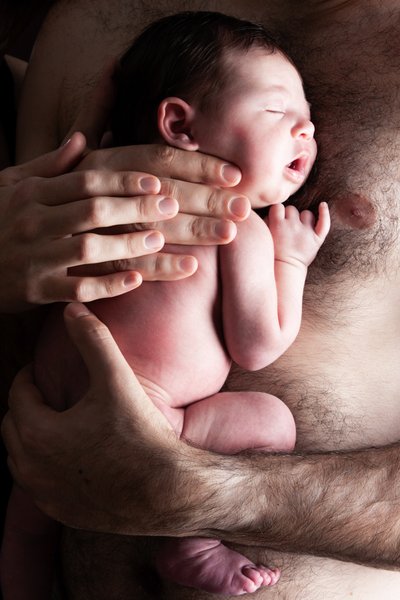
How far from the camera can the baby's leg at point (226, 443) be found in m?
1.13

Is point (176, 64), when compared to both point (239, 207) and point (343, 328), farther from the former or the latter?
point (343, 328)

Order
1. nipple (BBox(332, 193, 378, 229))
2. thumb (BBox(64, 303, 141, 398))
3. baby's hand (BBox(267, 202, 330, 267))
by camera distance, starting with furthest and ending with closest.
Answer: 1. nipple (BBox(332, 193, 378, 229))
2. baby's hand (BBox(267, 202, 330, 267))
3. thumb (BBox(64, 303, 141, 398))

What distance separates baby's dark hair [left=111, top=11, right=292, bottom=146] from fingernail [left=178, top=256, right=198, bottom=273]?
0.69ft

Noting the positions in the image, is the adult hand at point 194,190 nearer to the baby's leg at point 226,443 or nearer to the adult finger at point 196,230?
the adult finger at point 196,230

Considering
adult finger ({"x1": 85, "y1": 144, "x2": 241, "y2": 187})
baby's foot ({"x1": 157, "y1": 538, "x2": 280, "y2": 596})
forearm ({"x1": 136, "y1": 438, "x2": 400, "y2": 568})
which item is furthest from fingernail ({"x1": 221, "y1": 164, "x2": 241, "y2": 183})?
baby's foot ({"x1": 157, "y1": 538, "x2": 280, "y2": 596})

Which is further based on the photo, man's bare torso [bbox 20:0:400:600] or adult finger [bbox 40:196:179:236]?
man's bare torso [bbox 20:0:400:600]

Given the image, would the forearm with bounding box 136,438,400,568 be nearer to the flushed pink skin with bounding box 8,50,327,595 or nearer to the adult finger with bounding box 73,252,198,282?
the flushed pink skin with bounding box 8,50,327,595

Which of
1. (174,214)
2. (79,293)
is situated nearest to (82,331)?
(79,293)

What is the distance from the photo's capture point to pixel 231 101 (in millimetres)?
1116

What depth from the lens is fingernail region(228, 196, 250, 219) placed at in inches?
43.1

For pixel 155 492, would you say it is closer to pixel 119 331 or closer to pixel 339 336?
pixel 119 331

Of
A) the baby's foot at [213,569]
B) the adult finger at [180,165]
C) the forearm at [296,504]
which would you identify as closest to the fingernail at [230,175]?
the adult finger at [180,165]

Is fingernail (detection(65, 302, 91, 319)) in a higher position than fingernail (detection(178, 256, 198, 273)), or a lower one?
lower

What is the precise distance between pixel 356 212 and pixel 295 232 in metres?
0.15
